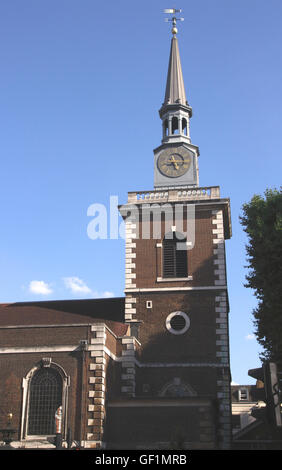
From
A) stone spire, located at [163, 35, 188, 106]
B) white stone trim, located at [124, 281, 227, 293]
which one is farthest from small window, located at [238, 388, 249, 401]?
stone spire, located at [163, 35, 188, 106]

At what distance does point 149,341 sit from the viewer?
34.4 metres

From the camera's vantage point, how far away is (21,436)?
28.7 meters

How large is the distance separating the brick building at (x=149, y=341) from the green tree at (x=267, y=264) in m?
3.61

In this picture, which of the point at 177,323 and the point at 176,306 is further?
the point at 176,306

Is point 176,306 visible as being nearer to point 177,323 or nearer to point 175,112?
point 177,323

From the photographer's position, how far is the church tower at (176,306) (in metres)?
29.6

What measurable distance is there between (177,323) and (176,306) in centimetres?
105

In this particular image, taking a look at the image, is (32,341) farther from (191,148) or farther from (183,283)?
(191,148)

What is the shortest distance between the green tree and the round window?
14.4ft

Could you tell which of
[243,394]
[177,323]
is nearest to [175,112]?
[177,323]

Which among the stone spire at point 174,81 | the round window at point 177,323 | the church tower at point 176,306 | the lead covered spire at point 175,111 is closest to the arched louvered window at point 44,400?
the church tower at point 176,306

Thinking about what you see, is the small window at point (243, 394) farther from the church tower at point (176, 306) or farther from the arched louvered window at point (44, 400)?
the arched louvered window at point (44, 400)

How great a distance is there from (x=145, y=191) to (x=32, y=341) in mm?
13050

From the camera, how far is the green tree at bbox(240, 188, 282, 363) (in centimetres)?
2778
